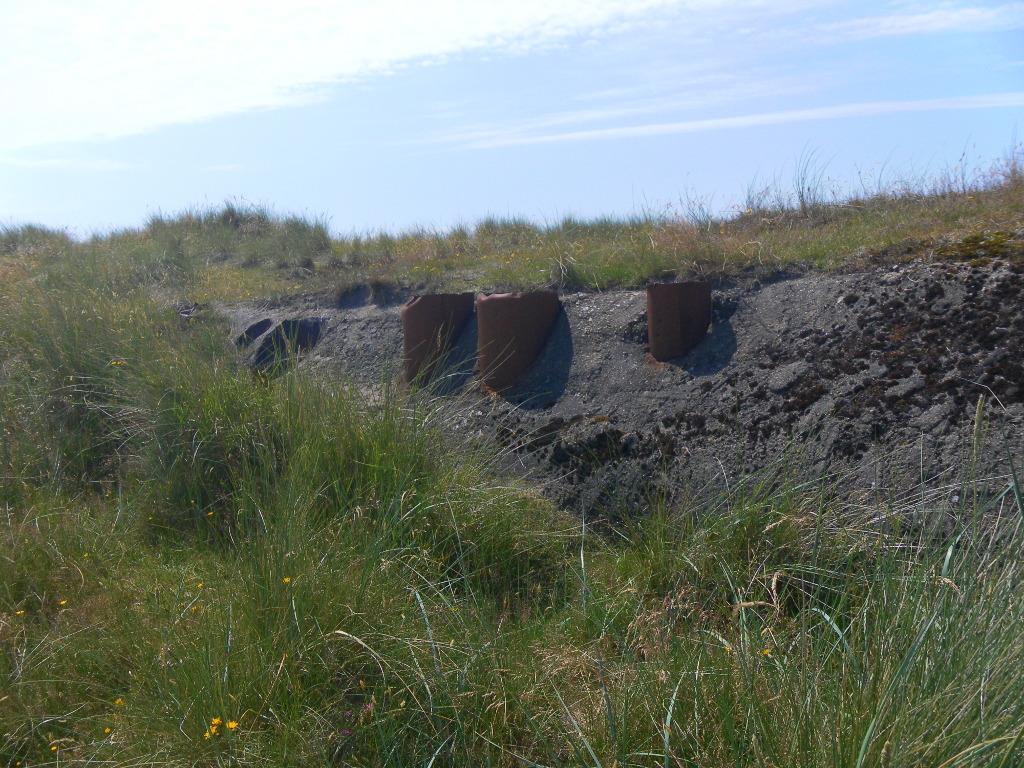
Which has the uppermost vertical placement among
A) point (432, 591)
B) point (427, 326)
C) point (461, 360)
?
point (427, 326)

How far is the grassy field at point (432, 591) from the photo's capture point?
207 centimetres

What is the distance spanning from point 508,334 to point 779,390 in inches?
71.6

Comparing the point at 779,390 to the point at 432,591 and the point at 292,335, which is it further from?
the point at 292,335

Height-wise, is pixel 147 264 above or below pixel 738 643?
above

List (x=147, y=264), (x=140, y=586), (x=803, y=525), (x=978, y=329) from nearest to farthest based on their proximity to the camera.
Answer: (x=803, y=525)
(x=140, y=586)
(x=978, y=329)
(x=147, y=264)

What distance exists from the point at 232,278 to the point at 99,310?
3.40 meters

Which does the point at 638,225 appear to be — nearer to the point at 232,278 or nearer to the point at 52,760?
the point at 232,278

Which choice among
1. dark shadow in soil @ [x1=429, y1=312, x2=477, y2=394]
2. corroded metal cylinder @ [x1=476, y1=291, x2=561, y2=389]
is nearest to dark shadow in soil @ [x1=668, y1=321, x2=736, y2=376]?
corroded metal cylinder @ [x1=476, y1=291, x2=561, y2=389]

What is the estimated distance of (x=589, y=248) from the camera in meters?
6.98

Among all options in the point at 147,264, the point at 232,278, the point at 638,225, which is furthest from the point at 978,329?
the point at 147,264

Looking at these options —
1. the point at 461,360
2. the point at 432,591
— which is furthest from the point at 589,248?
the point at 432,591

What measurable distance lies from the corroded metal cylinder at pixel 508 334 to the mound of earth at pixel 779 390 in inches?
3.8

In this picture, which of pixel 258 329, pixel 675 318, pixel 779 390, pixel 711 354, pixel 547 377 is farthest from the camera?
pixel 258 329

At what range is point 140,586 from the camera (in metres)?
3.51
